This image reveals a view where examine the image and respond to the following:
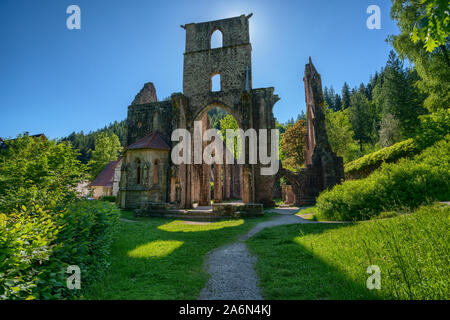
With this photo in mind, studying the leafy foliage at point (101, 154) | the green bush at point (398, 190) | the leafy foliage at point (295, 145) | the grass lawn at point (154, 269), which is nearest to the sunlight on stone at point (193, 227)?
the grass lawn at point (154, 269)

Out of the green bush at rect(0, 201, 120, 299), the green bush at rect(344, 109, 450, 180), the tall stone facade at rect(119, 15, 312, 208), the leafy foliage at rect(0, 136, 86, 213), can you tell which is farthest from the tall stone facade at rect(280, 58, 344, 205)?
the green bush at rect(0, 201, 120, 299)

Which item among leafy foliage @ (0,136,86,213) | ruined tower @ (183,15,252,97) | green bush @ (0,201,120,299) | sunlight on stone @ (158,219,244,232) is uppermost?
ruined tower @ (183,15,252,97)

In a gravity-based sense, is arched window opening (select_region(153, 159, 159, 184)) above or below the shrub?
above

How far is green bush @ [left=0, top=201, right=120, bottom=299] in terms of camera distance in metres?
2.13

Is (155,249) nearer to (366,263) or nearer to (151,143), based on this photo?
(366,263)

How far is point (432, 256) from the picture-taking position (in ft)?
10.1

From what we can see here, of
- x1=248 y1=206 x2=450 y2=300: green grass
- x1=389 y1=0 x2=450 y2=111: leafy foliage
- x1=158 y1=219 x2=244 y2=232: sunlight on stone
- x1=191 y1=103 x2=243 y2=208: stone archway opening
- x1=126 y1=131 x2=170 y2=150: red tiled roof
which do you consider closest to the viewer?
x1=248 y1=206 x2=450 y2=300: green grass

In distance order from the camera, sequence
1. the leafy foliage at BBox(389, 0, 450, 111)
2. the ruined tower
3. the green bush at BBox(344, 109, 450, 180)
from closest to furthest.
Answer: the green bush at BBox(344, 109, 450, 180) < the leafy foliage at BBox(389, 0, 450, 111) < the ruined tower

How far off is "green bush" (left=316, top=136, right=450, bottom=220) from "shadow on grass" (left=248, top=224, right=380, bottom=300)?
11.4ft

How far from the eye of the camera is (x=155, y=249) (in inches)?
Answer: 228

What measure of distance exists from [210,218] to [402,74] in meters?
41.0

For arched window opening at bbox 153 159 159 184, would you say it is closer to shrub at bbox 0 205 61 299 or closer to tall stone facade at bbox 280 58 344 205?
tall stone facade at bbox 280 58 344 205
